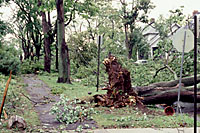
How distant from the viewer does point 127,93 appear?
6293 millimetres

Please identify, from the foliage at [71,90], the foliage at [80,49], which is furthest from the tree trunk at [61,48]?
the foliage at [80,49]

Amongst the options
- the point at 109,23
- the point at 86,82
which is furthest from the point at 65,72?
the point at 109,23

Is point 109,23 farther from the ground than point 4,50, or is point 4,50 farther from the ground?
point 109,23

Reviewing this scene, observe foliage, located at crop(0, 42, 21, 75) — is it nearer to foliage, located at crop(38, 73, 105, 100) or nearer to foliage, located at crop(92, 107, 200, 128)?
foliage, located at crop(38, 73, 105, 100)

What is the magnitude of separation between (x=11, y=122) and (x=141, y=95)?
12.8 feet

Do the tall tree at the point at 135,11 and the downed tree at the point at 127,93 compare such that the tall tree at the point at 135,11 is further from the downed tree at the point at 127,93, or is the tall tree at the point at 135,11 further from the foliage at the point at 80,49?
the downed tree at the point at 127,93

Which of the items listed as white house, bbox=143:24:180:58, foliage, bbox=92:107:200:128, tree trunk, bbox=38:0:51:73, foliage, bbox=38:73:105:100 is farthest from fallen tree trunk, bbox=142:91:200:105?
white house, bbox=143:24:180:58

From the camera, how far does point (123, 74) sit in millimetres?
6277

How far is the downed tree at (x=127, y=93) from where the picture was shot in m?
6.17

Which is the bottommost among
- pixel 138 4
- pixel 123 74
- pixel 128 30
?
pixel 123 74

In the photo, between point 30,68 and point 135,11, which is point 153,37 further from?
point 30,68

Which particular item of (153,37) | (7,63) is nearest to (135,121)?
(7,63)

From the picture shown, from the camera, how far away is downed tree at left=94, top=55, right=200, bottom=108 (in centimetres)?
617

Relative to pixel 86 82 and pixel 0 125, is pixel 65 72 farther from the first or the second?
pixel 0 125
